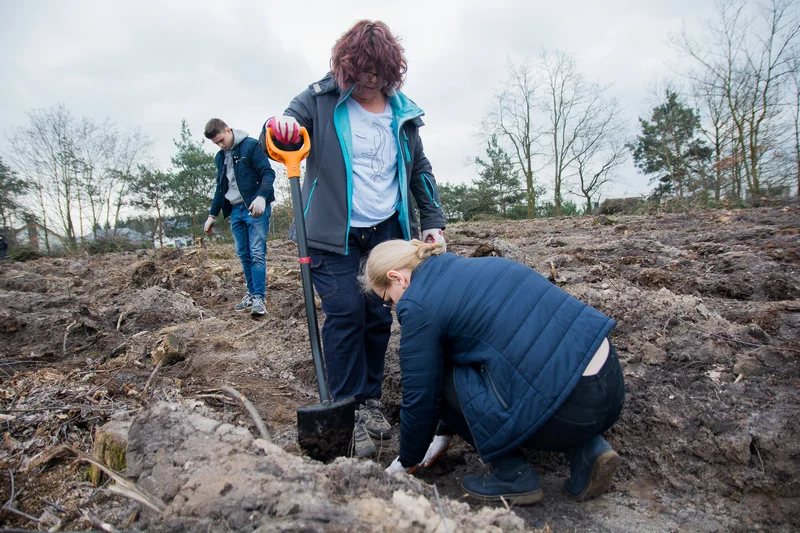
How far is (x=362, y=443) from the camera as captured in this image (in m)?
2.05

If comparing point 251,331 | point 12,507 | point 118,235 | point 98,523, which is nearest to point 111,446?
point 12,507

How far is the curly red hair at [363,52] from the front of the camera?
6.64 ft

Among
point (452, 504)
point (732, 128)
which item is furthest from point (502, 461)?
point (732, 128)

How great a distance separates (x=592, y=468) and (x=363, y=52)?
1964 mm

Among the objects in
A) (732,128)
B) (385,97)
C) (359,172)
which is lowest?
(359,172)

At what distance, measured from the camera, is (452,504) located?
1192 millimetres

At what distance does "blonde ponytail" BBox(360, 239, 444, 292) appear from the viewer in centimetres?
175

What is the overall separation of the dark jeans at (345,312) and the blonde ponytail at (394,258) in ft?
1.11

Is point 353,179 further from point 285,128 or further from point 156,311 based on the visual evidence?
point 156,311

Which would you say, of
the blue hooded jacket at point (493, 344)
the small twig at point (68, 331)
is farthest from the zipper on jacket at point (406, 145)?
the small twig at point (68, 331)

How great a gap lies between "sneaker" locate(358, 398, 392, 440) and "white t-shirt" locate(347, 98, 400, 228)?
92 cm

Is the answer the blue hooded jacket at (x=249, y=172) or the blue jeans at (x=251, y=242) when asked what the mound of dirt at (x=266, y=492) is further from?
the blue hooded jacket at (x=249, y=172)

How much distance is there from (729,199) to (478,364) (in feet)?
47.6

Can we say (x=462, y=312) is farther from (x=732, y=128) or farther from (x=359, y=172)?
(x=732, y=128)
